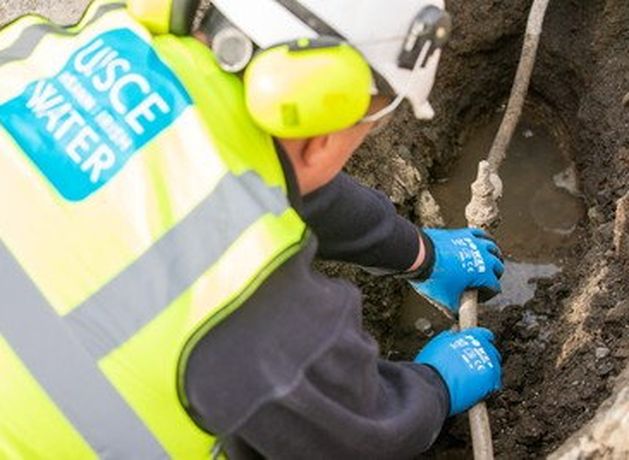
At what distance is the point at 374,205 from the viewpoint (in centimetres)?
231

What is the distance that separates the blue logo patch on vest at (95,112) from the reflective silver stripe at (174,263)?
0.46 feet

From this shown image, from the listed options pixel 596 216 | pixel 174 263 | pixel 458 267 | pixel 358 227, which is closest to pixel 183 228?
pixel 174 263

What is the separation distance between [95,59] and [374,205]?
34.5 inches

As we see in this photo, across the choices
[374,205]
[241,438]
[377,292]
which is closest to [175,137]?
[241,438]

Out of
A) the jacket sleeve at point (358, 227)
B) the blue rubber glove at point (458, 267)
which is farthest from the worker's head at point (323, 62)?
the blue rubber glove at point (458, 267)

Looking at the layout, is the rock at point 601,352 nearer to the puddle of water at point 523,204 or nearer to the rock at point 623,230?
the rock at point 623,230

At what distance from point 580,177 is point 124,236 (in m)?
1.92

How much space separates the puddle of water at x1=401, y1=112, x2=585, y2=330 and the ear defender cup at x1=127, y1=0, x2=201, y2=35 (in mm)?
1553

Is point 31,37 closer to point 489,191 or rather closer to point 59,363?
point 59,363

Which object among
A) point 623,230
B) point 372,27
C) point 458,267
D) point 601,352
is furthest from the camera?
point 458,267

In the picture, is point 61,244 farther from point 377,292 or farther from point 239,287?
point 377,292

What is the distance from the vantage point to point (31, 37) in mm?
1724

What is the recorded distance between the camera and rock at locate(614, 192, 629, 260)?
7.77 ft

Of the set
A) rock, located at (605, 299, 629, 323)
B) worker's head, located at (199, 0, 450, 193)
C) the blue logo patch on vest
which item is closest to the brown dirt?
rock, located at (605, 299, 629, 323)
